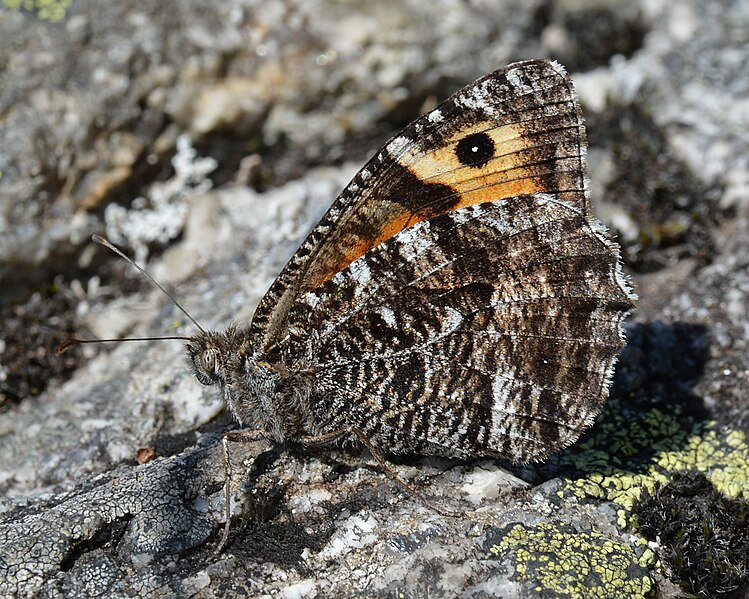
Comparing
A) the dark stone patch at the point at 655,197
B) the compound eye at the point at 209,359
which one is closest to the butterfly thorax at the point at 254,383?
the compound eye at the point at 209,359

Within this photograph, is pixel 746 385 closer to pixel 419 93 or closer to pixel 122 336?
pixel 419 93

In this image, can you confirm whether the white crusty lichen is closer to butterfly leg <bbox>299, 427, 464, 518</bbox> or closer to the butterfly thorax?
the butterfly thorax

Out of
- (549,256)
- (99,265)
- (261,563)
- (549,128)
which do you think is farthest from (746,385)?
(99,265)

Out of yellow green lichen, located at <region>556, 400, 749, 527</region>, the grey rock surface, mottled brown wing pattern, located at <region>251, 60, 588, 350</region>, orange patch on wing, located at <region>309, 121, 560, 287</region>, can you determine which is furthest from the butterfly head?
yellow green lichen, located at <region>556, 400, 749, 527</region>

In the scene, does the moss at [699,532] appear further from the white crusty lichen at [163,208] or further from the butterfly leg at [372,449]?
the white crusty lichen at [163,208]

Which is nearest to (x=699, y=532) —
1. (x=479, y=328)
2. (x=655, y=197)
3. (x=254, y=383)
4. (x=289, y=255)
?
(x=479, y=328)
